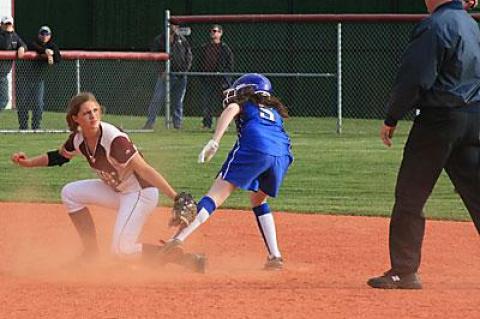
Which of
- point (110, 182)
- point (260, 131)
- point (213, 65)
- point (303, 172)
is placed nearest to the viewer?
point (260, 131)

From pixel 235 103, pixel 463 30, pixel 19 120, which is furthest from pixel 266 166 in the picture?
pixel 19 120

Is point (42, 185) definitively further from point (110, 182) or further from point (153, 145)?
point (110, 182)

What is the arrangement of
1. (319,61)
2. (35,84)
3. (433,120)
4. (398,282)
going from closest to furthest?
(433,120) < (398,282) < (35,84) < (319,61)

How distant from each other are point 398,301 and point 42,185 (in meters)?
7.60

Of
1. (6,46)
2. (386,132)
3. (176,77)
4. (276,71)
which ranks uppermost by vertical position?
(386,132)

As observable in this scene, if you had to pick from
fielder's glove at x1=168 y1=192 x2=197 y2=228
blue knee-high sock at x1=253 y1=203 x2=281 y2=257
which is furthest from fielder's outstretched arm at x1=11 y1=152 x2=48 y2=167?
blue knee-high sock at x1=253 y1=203 x2=281 y2=257

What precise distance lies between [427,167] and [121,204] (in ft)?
7.06

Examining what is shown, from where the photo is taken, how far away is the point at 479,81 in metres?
7.61

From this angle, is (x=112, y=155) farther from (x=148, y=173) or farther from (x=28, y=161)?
(x=28, y=161)

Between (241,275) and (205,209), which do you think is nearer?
(205,209)

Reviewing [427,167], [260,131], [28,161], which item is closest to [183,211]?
[260,131]

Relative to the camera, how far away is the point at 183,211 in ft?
26.6

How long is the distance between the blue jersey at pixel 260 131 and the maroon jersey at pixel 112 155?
733mm

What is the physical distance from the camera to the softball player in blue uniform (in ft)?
27.0
